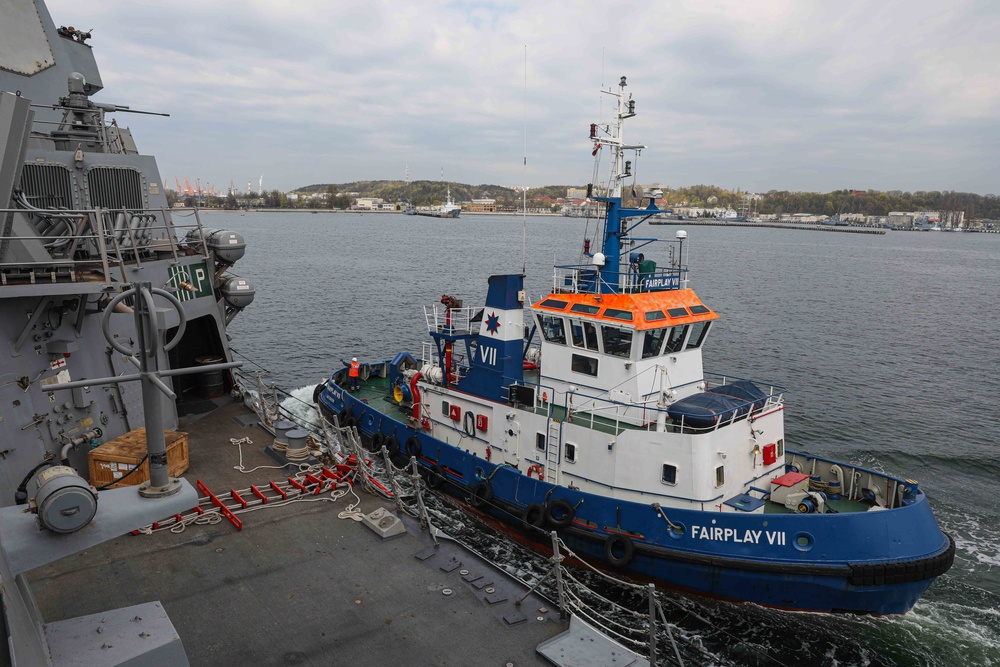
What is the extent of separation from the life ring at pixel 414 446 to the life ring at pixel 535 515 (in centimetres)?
403

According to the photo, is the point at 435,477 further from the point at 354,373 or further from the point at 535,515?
the point at 354,373

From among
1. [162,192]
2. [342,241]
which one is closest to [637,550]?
[162,192]

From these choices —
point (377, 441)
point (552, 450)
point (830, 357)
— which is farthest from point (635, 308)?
point (830, 357)

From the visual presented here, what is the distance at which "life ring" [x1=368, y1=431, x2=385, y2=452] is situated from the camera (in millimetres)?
17469

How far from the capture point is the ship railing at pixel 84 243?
8.30m

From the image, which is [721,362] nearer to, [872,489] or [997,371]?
[997,371]

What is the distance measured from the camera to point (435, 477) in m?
15.8

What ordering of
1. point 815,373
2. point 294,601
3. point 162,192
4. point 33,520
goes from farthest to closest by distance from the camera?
point 815,373, point 162,192, point 294,601, point 33,520

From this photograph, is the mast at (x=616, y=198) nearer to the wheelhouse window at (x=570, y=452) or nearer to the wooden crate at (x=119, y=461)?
the wheelhouse window at (x=570, y=452)

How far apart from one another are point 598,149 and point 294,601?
11433mm

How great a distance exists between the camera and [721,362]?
1235 inches

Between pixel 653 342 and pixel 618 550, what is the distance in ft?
13.8

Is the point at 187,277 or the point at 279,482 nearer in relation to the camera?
the point at 279,482

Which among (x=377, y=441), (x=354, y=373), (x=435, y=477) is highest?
(x=354, y=373)
